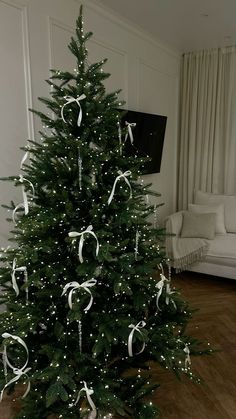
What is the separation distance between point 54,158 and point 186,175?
3604mm

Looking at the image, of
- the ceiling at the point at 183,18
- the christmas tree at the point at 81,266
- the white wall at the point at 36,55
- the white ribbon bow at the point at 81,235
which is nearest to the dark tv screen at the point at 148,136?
the white wall at the point at 36,55

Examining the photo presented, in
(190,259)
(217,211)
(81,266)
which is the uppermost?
(81,266)

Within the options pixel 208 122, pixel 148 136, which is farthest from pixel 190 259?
pixel 208 122

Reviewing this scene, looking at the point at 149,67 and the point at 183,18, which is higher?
the point at 183,18

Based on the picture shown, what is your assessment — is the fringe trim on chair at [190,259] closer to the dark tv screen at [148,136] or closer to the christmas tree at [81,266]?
the dark tv screen at [148,136]

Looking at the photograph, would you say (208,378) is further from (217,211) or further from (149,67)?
(149,67)

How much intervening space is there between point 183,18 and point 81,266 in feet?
9.76

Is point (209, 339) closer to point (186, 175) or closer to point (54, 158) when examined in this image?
point (54, 158)

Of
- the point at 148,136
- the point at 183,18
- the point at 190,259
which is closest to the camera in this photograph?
the point at 183,18

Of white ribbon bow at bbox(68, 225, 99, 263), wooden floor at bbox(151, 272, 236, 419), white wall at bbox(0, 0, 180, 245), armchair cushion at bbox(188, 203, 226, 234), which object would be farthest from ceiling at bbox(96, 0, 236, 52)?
wooden floor at bbox(151, 272, 236, 419)

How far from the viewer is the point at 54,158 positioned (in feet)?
4.98

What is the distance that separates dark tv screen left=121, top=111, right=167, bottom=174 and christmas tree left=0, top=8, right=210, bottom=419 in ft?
5.71

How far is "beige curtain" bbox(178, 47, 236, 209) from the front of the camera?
14.3 feet

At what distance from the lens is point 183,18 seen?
3219mm
